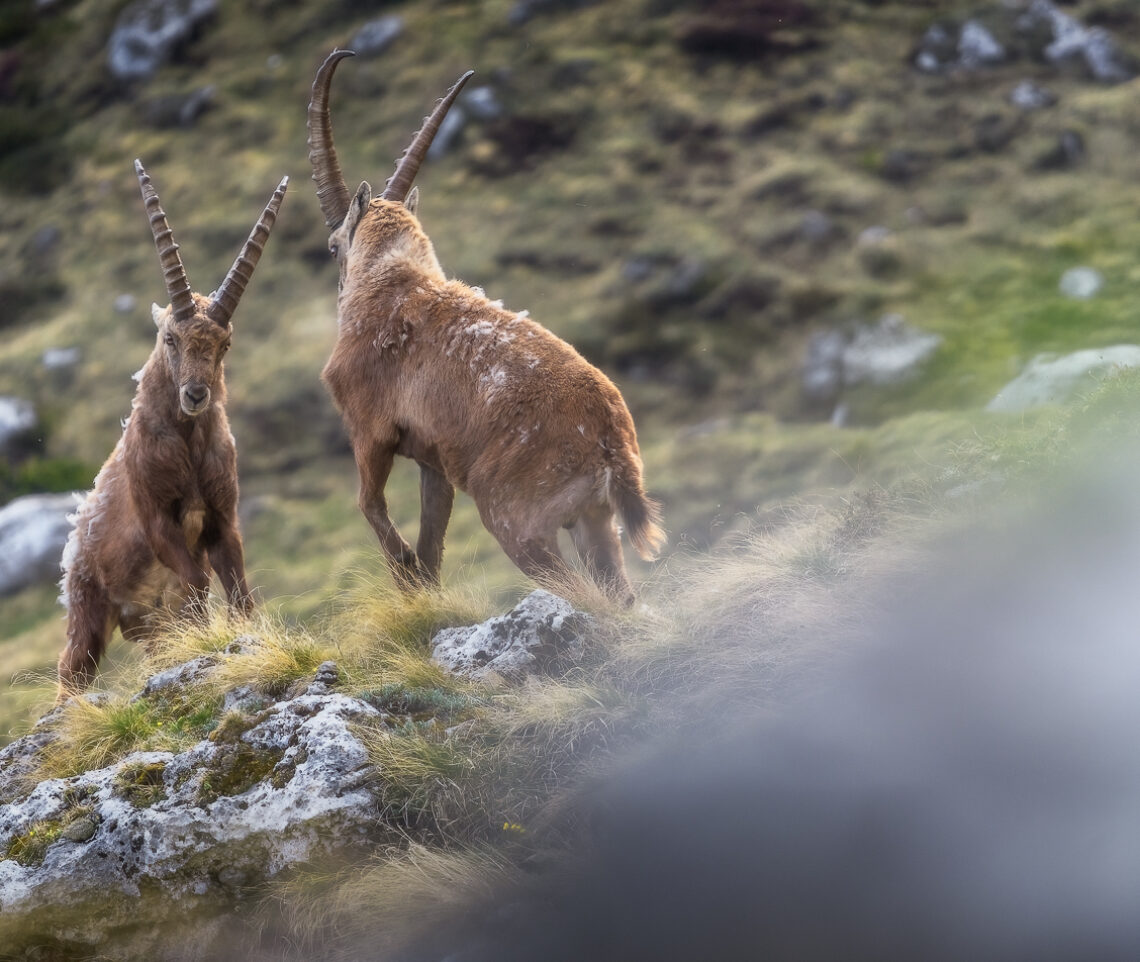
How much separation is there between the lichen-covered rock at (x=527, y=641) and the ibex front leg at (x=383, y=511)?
124 centimetres

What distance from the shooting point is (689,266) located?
26.3 m

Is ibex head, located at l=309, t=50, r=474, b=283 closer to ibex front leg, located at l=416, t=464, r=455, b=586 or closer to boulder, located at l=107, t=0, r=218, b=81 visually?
ibex front leg, located at l=416, t=464, r=455, b=586

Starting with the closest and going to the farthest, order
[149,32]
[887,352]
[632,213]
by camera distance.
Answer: [887,352]
[632,213]
[149,32]

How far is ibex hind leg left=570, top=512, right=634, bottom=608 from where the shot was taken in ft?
26.7

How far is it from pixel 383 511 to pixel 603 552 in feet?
5.69

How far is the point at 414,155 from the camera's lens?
9.93 meters

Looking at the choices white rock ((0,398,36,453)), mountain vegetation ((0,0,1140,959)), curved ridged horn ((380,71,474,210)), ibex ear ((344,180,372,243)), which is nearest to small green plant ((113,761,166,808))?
ibex ear ((344,180,372,243))

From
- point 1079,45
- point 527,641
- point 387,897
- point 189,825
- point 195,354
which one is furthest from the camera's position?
point 1079,45

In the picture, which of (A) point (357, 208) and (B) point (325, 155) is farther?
(B) point (325, 155)

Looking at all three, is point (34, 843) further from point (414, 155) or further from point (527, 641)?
point (414, 155)

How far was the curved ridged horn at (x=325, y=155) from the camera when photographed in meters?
9.91

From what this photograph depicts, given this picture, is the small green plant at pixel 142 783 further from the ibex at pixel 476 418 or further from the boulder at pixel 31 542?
the boulder at pixel 31 542

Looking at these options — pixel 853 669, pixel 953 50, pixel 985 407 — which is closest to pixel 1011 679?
pixel 853 669

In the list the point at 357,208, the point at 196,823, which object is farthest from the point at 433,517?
the point at 196,823
